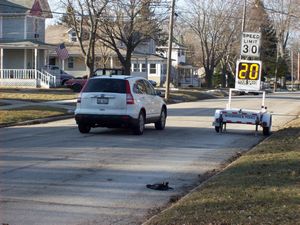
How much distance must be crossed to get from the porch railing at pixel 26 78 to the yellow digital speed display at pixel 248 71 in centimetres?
3028

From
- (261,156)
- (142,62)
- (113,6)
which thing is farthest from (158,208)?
(142,62)

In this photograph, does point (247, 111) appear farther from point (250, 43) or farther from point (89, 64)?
point (89, 64)

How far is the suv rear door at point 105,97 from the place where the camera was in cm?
1642

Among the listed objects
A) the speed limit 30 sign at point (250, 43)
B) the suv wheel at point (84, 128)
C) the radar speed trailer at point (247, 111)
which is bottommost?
the suv wheel at point (84, 128)

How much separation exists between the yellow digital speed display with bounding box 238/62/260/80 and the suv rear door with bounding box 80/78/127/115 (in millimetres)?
4107

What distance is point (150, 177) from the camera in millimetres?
10172

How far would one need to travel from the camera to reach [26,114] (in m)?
23.0

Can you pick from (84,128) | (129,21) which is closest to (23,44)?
(129,21)

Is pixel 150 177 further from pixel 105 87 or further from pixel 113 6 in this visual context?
pixel 113 6

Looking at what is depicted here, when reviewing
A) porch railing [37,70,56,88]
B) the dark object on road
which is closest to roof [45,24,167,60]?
porch railing [37,70,56,88]

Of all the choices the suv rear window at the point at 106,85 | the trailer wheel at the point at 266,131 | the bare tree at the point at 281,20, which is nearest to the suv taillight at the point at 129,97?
the suv rear window at the point at 106,85

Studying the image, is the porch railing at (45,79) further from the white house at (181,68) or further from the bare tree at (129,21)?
the white house at (181,68)

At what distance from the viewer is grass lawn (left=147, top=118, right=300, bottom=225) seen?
6.49m

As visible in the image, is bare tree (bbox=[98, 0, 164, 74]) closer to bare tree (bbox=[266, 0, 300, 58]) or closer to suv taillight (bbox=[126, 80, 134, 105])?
bare tree (bbox=[266, 0, 300, 58])
